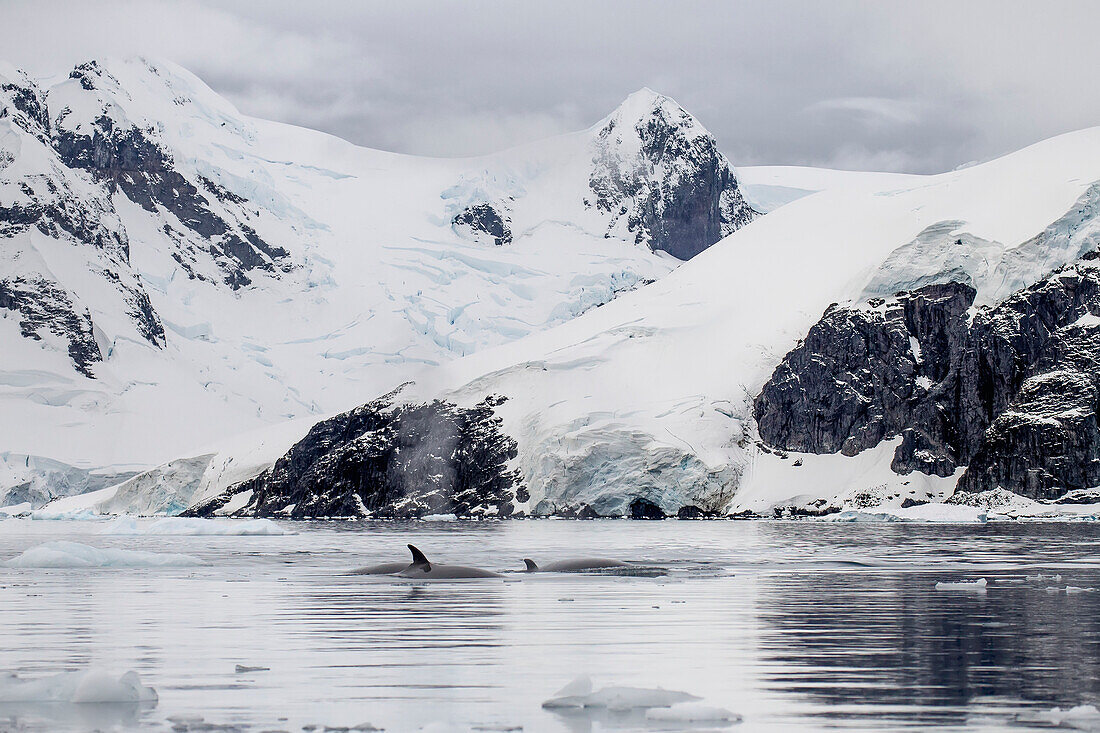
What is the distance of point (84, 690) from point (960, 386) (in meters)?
148

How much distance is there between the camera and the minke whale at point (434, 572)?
134 ft

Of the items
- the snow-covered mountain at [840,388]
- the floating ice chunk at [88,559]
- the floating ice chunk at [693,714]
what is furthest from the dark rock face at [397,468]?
the floating ice chunk at [693,714]

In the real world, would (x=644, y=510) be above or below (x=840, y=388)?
below

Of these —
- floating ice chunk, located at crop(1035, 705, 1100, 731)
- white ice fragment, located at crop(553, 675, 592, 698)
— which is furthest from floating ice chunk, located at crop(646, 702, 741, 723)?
floating ice chunk, located at crop(1035, 705, 1100, 731)

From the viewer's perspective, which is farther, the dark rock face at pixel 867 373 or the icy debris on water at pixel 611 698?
the dark rock face at pixel 867 373

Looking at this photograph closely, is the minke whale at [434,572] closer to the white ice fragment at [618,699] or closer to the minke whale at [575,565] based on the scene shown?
the minke whale at [575,565]

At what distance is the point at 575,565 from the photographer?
147ft

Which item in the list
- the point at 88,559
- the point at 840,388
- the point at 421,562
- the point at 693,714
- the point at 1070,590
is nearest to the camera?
the point at 693,714

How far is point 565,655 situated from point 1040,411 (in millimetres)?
129325

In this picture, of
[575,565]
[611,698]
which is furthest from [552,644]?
[575,565]

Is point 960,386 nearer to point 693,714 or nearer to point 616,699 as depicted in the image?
point 616,699

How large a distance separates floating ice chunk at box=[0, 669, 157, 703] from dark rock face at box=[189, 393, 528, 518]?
458 feet

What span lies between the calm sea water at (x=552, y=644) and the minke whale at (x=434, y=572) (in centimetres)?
185

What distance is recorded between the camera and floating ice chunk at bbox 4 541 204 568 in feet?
159
